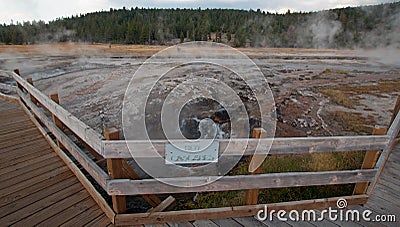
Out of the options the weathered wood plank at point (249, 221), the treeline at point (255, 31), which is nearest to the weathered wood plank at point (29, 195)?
the weathered wood plank at point (249, 221)

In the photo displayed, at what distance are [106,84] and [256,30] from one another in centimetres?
5875

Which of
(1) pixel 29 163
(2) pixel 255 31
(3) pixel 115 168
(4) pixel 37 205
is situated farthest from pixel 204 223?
(2) pixel 255 31

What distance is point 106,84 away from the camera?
15.7m

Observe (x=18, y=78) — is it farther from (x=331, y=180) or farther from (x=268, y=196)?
(x=331, y=180)

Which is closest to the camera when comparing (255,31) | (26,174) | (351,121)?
(26,174)

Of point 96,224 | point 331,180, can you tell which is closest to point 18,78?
point 96,224

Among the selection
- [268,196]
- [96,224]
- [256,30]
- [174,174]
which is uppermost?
[256,30]

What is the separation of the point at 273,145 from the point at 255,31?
6895 centimetres

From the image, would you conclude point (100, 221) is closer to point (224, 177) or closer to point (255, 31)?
point (224, 177)

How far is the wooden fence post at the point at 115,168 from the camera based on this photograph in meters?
2.19

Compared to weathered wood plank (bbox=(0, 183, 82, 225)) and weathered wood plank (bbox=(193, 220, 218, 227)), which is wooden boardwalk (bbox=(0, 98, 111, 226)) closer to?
weathered wood plank (bbox=(0, 183, 82, 225))

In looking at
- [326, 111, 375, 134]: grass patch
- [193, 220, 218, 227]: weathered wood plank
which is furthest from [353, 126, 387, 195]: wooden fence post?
[326, 111, 375, 134]: grass patch

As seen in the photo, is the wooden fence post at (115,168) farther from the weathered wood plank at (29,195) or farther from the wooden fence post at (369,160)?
the wooden fence post at (369,160)

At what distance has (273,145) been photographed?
233 centimetres
